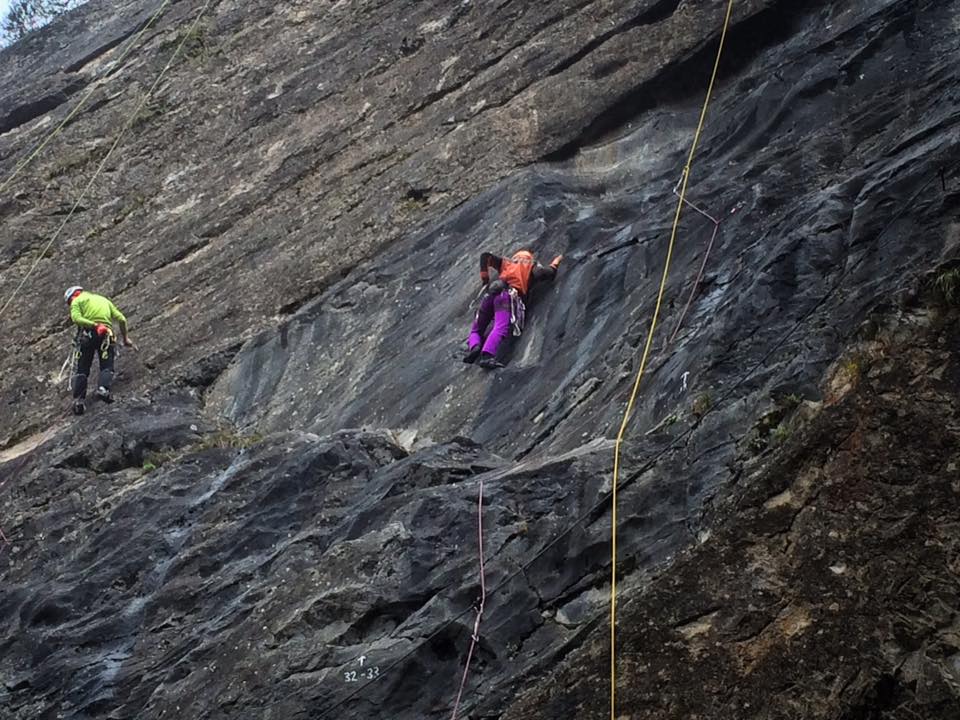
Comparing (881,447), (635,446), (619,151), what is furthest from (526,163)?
(881,447)

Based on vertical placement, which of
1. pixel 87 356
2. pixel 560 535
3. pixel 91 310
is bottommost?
pixel 560 535

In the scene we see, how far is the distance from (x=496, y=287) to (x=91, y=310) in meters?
5.31

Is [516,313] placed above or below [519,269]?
below

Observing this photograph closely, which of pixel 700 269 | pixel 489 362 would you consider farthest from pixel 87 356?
pixel 700 269

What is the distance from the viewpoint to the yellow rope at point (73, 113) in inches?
817

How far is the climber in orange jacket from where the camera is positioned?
1331 cm

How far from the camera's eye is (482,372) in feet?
43.7

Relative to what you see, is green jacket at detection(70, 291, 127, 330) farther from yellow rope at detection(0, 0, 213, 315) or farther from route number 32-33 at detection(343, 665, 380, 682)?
route number 32-33 at detection(343, 665, 380, 682)

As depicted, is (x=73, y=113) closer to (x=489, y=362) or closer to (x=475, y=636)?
(x=489, y=362)

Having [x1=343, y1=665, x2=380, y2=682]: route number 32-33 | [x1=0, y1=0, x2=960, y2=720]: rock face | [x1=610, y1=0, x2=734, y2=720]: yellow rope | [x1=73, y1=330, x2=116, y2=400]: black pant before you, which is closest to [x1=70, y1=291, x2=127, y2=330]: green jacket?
[x1=73, y1=330, x2=116, y2=400]: black pant

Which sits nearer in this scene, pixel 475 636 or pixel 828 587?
pixel 828 587

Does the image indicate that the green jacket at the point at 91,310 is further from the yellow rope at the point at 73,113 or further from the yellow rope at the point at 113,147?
the yellow rope at the point at 73,113

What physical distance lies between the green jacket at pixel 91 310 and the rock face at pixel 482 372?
651 millimetres

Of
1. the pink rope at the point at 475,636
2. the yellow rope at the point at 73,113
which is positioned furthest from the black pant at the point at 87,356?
the pink rope at the point at 475,636
